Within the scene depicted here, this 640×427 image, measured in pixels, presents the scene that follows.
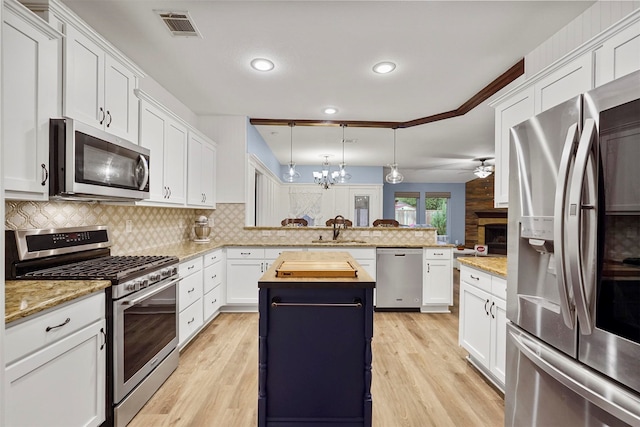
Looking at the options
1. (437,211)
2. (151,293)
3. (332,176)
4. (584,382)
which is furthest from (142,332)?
(437,211)

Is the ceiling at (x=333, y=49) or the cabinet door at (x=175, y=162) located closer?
the ceiling at (x=333, y=49)

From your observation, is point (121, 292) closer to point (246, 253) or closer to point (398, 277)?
point (246, 253)

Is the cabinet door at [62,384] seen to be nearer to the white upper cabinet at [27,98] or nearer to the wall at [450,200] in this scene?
the white upper cabinet at [27,98]

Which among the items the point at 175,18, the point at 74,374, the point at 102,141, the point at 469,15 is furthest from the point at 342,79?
the point at 74,374

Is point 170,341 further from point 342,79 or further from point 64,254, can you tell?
point 342,79

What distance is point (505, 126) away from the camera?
2.38 metres

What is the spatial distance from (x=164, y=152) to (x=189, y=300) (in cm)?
142

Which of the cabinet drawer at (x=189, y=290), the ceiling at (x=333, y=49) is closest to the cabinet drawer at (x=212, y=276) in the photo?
the cabinet drawer at (x=189, y=290)

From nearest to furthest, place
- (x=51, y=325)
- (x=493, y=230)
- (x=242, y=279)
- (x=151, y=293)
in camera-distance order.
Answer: (x=51, y=325)
(x=151, y=293)
(x=242, y=279)
(x=493, y=230)

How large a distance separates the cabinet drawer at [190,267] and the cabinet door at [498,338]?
99.5 inches

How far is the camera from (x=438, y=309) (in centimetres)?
411

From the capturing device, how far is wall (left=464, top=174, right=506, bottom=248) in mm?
8031

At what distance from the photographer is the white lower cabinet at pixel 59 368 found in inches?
47.6

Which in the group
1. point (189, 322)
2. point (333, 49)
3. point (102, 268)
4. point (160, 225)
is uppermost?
point (333, 49)
